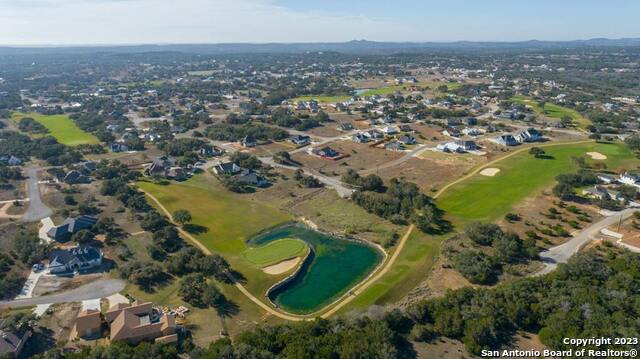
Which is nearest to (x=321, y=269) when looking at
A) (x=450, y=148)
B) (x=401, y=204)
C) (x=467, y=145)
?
(x=401, y=204)

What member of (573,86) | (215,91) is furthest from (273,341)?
(573,86)

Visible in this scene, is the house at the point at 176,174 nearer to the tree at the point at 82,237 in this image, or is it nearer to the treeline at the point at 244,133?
the tree at the point at 82,237

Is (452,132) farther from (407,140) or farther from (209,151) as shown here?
(209,151)

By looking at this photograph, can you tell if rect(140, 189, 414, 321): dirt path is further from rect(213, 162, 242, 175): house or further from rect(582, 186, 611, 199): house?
rect(582, 186, 611, 199): house

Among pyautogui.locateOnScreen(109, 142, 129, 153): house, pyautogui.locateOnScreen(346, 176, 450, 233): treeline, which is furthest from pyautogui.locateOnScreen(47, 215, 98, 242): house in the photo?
pyautogui.locateOnScreen(109, 142, 129, 153): house

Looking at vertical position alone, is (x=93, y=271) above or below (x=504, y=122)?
below

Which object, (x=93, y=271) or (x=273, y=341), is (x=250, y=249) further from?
(x=273, y=341)
